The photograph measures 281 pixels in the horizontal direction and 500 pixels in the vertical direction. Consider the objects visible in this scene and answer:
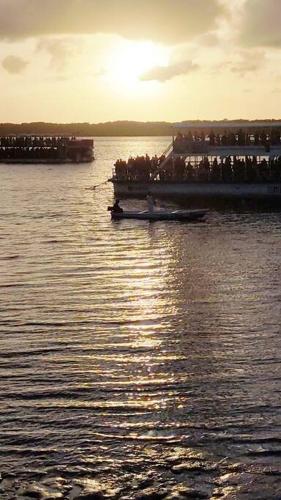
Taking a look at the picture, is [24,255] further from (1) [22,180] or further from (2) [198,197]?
(1) [22,180]

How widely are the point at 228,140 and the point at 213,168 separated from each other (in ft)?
13.9

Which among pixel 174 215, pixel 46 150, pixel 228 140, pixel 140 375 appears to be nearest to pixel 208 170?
pixel 228 140

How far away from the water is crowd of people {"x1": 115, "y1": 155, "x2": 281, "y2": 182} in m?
30.1

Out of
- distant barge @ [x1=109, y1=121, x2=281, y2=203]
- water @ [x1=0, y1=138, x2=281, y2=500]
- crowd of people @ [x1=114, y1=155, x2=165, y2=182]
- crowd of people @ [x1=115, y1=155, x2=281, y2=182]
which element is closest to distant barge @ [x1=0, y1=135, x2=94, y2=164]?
distant barge @ [x1=109, y1=121, x2=281, y2=203]

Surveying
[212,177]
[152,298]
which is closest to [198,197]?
[212,177]

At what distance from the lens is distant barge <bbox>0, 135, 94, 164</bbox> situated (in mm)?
159125

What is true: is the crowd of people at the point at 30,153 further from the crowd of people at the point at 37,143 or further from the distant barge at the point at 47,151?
the crowd of people at the point at 37,143

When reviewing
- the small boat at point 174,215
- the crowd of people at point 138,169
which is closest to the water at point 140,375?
the small boat at point 174,215

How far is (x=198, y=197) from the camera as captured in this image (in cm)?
6906

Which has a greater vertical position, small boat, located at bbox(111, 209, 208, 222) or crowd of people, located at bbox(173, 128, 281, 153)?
crowd of people, located at bbox(173, 128, 281, 153)

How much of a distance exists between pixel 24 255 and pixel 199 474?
2600 cm

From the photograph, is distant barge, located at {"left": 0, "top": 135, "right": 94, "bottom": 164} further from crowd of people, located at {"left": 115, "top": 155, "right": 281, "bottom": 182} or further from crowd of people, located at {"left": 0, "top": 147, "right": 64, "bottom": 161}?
crowd of people, located at {"left": 115, "top": 155, "right": 281, "bottom": 182}

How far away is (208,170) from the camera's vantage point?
6950 centimetres

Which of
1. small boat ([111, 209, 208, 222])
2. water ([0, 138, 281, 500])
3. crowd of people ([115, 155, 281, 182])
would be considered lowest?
water ([0, 138, 281, 500])
